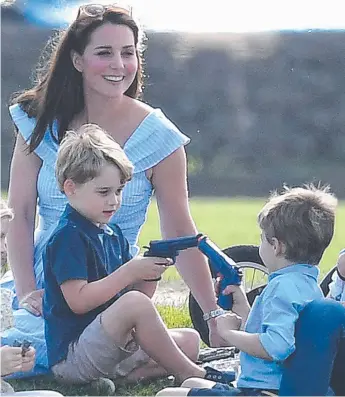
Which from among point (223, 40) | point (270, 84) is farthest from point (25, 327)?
point (270, 84)

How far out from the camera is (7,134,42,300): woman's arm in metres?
3.82

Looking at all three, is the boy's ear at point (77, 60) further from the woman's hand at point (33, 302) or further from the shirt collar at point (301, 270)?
the shirt collar at point (301, 270)

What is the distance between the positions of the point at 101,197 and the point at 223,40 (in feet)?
42.4

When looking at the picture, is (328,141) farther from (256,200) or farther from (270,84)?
(256,200)

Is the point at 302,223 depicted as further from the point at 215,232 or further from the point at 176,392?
the point at 215,232

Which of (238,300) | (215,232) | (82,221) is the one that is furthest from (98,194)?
(215,232)

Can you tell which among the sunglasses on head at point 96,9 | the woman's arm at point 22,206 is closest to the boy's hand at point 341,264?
the woman's arm at point 22,206

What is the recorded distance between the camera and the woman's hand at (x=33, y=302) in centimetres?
366

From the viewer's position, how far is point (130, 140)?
3832mm

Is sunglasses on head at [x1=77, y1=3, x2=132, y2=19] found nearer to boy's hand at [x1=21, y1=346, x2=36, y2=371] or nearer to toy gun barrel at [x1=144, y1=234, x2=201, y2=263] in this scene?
toy gun barrel at [x1=144, y1=234, x2=201, y2=263]

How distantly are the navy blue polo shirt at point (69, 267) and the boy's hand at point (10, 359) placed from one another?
0.42 m

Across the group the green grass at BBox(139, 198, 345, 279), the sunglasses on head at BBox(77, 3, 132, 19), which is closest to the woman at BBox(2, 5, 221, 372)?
the sunglasses on head at BBox(77, 3, 132, 19)

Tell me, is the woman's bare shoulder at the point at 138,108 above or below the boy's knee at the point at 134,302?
above

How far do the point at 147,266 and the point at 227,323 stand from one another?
372 mm
